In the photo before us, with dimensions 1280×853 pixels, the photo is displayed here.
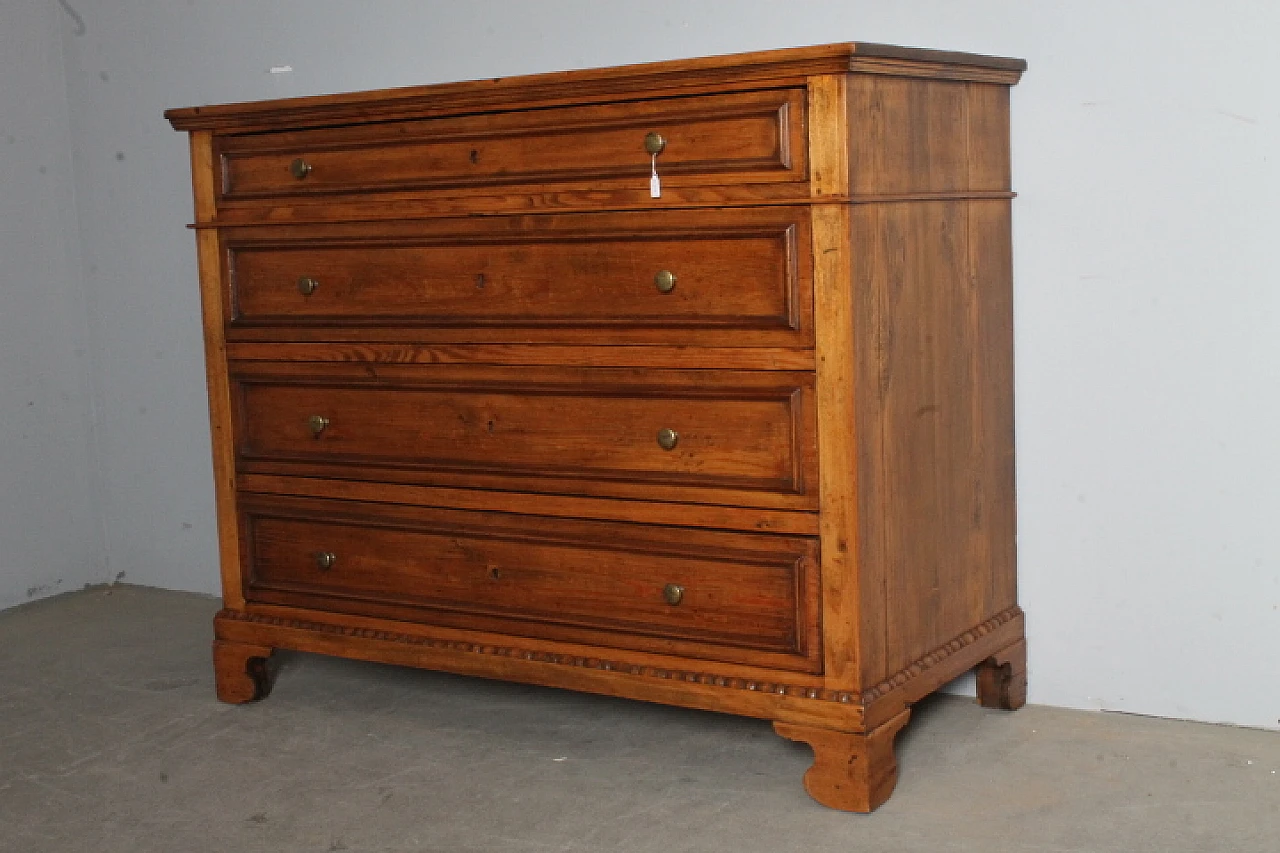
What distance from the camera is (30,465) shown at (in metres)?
4.27

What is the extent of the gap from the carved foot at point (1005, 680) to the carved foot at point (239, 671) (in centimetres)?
147

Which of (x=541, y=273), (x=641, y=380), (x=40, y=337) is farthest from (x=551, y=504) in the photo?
(x=40, y=337)

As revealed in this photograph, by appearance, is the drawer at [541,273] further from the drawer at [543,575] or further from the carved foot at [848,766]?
the carved foot at [848,766]

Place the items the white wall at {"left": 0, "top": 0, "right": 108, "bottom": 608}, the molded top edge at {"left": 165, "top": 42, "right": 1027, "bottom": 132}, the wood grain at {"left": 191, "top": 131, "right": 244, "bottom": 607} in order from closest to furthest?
the molded top edge at {"left": 165, "top": 42, "right": 1027, "bottom": 132} < the wood grain at {"left": 191, "top": 131, "right": 244, "bottom": 607} < the white wall at {"left": 0, "top": 0, "right": 108, "bottom": 608}

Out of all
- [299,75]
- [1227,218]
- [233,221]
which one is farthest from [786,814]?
[299,75]

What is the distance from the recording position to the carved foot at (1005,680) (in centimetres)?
304

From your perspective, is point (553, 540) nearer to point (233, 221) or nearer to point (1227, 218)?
point (233, 221)

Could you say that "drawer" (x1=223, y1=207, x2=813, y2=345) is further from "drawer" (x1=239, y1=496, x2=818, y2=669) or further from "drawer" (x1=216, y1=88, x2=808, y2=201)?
"drawer" (x1=239, y1=496, x2=818, y2=669)

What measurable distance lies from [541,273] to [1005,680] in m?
1.21

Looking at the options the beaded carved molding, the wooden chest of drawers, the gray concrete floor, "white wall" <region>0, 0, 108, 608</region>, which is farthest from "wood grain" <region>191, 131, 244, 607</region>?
"white wall" <region>0, 0, 108, 608</region>

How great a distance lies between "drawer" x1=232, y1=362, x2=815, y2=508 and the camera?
2605 mm

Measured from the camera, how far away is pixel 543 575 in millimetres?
2895

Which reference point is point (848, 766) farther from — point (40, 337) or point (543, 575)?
point (40, 337)

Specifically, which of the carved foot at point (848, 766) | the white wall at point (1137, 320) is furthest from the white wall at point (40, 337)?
the carved foot at point (848, 766)
